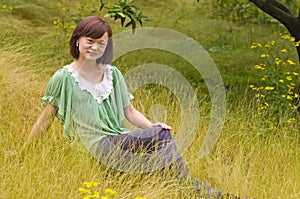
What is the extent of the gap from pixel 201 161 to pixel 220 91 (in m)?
1.83

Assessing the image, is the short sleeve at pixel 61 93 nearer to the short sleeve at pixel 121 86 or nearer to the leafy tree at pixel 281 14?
the short sleeve at pixel 121 86

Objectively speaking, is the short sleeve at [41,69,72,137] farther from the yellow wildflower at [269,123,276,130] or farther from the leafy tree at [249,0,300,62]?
the leafy tree at [249,0,300,62]

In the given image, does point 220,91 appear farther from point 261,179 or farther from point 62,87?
point 62,87

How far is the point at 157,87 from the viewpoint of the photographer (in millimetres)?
5742

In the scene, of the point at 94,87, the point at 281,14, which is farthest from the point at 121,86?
the point at 281,14

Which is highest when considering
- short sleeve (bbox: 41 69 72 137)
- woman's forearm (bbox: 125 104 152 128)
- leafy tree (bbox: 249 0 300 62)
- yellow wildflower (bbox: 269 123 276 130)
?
leafy tree (bbox: 249 0 300 62)

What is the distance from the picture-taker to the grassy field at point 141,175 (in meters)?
3.32

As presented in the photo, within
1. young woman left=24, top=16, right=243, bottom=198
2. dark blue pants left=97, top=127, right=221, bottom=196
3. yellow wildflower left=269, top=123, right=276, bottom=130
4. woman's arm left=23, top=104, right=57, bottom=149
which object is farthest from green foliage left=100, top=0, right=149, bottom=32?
yellow wildflower left=269, top=123, right=276, bottom=130

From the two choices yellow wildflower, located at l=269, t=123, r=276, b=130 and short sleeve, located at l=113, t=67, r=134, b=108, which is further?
yellow wildflower, located at l=269, t=123, r=276, b=130

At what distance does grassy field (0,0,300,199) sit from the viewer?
3320 millimetres

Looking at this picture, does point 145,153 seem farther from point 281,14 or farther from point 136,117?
point 281,14

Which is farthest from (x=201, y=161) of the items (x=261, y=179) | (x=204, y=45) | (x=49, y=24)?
(x=49, y=24)

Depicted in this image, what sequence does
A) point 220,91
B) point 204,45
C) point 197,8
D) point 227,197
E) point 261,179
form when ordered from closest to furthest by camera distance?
point 227,197, point 261,179, point 220,91, point 204,45, point 197,8

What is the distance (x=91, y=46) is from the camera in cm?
345
